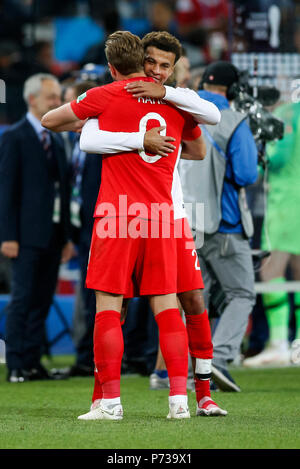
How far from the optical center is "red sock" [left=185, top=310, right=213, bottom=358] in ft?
17.3

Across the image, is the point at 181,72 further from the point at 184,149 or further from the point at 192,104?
the point at 192,104

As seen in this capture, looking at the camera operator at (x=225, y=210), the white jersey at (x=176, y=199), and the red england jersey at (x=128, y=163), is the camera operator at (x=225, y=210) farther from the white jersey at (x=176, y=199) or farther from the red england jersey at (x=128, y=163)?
the red england jersey at (x=128, y=163)

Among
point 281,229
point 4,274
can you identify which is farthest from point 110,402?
point 4,274

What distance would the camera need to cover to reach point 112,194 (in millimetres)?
4977

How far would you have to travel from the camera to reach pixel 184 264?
5.15 m

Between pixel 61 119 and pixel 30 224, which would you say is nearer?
pixel 61 119

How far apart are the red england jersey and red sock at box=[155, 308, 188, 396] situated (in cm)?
49

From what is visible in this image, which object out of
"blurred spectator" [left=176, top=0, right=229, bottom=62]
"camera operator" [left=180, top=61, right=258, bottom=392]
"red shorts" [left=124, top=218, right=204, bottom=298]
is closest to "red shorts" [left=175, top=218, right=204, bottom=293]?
"red shorts" [left=124, top=218, right=204, bottom=298]

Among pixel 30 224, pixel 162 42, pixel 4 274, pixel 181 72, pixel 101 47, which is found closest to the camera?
pixel 162 42

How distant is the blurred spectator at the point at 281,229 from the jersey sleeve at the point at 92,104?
3.90 m

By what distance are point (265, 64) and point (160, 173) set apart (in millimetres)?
3987

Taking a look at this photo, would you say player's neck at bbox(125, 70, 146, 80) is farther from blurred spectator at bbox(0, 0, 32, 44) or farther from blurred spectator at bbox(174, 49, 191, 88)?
blurred spectator at bbox(0, 0, 32, 44)

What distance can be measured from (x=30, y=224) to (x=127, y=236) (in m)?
3.03
